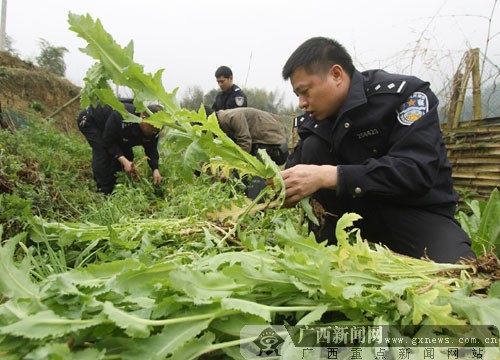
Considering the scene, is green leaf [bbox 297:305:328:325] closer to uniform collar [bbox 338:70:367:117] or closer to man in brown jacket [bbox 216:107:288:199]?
uniform collar [bbox 338:70:367:117]

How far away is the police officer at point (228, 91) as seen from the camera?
600 cm

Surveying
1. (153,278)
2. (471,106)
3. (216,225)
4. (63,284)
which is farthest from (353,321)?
(471,106)

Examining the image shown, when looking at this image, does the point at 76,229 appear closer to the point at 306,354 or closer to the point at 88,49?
the point at 88,49

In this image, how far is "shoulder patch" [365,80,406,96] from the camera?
229 centimetres

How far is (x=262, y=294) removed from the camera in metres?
1.05

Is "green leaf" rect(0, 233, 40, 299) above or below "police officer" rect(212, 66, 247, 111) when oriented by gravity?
below

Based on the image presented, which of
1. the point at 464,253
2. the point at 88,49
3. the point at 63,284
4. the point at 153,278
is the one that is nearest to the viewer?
the point at 63,284

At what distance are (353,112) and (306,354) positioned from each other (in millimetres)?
1717

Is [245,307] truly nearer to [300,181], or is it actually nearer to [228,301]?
[228,301]

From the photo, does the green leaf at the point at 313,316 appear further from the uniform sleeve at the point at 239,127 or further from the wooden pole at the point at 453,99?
the wooden pole at the point at 453,99

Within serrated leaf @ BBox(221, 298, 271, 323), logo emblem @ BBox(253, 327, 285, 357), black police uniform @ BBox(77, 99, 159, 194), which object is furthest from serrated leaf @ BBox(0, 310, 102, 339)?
black police uniform @ BBox(77, 99, 159, 194)

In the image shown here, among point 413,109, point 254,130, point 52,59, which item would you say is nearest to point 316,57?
point 413,109

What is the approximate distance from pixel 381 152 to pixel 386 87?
39cm

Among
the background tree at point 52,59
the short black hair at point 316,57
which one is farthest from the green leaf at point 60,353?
the background tree at point 52,59
